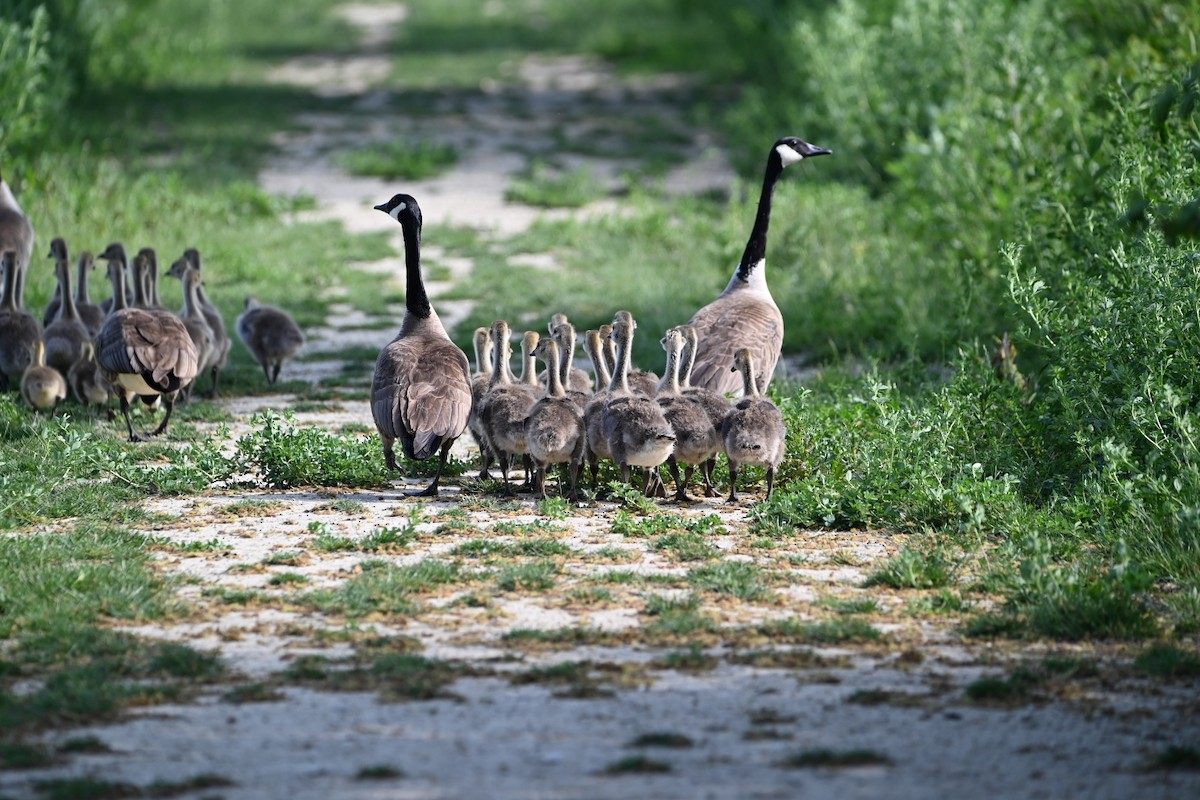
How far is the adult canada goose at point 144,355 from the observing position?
408 inches

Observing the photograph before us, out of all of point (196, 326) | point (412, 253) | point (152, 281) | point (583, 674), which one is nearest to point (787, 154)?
point (412, 253)

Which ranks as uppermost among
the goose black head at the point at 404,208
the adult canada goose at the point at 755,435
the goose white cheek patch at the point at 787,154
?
the goose white cheek patch at the point at 787,154

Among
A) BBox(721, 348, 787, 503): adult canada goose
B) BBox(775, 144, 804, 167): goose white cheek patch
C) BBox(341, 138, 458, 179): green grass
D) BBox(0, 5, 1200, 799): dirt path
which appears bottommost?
BBox(0, 5, 1200, 799): dirt path

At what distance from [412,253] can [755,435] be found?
10.4ft

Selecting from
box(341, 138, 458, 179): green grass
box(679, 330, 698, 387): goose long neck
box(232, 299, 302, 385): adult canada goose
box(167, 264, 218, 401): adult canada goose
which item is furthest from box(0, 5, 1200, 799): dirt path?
box(341, 138, 458, 179): green grass

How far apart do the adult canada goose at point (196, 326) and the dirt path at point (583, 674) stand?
108 inches

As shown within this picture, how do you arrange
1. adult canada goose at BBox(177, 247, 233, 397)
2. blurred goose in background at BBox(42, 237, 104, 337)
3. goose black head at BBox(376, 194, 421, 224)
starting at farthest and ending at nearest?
1. blurred goose in background at BBox(42, 237, 104, 337)
2. adult canada goose at BBox(177, 247, 233, 397)
3. goose black head at BBox(376, 194, 421, 224)

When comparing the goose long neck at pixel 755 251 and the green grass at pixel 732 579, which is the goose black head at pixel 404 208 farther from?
the green grass at pixel 732 579

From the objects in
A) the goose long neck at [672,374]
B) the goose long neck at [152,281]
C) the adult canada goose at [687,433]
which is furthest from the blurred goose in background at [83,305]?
the adult canada goose at [687,433]

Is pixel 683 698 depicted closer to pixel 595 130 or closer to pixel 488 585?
pixel 488 585

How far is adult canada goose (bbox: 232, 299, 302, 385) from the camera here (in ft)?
41.0

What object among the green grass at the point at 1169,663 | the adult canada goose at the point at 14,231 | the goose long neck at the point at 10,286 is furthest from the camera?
the adult canada goose at the point at 14,231

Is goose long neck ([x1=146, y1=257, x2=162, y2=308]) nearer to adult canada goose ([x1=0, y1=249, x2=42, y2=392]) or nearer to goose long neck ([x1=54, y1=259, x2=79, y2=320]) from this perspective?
goose long neck ([x1=54, y1=259, x2=79, y2=320])

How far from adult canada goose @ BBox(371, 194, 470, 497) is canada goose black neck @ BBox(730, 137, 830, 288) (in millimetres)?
2721
